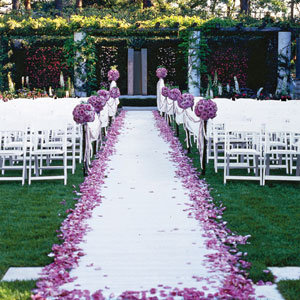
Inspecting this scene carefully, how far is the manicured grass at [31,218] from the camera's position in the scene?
466cm

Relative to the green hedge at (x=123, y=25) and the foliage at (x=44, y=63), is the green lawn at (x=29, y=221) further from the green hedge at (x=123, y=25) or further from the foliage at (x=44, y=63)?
the foliage at (x=44, y=63)

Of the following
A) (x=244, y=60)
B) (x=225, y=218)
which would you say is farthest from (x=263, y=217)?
(x=244, y=60)

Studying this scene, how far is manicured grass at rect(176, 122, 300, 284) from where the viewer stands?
15.2 ft

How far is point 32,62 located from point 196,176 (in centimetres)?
1684

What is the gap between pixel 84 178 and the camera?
8.45 m

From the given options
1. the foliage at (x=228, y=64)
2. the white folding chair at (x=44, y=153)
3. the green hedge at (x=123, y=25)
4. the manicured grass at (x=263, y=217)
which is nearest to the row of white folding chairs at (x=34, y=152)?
the white folding chair at (x=44, y=153)

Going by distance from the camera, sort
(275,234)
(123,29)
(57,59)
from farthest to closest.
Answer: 1. (57,59)
2. (123,29)
3. (275,234)

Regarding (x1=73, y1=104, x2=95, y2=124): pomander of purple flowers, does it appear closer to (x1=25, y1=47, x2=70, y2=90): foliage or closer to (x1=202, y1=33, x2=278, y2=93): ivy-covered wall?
(x1=202, y1=33, x2=278, y2=93): ivy-covered wall

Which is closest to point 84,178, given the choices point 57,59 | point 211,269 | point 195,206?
point 195,206

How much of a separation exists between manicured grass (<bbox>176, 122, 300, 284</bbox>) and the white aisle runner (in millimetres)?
418

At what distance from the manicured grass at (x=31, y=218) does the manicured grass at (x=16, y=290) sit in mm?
268

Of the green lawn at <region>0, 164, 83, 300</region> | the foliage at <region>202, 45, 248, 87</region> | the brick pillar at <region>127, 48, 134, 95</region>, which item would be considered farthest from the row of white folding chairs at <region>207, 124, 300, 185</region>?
the brick pillar at <region>127, 48, 134, 95</region>

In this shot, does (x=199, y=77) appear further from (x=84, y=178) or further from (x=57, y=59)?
(x=84, y=178)

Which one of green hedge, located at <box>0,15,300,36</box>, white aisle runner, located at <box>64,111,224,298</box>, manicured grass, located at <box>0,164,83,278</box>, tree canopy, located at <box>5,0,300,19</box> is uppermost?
tree canopy, located at <box>5,0,300,19</box>
